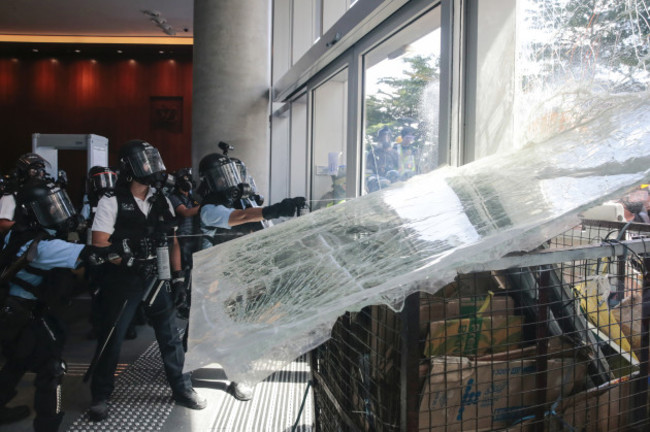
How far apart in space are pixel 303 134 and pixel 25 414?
168 inches

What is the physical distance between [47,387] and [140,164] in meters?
1.29

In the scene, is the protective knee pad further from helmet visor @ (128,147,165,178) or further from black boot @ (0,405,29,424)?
helmet visor @ (128,147,165,178)

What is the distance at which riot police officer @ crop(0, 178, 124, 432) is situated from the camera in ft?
7.80

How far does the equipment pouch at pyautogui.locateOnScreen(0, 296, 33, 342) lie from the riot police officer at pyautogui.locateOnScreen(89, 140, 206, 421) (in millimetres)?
454

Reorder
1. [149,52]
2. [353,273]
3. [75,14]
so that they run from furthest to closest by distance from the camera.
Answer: [149,52] < [75,14] < [353,273]

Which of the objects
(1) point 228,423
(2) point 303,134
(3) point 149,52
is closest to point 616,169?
(1) point 228,423

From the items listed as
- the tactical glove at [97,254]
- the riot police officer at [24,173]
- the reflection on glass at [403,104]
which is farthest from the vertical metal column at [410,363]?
the riot police officer at [24,173]

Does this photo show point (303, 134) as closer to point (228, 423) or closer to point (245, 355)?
point (228, 423)

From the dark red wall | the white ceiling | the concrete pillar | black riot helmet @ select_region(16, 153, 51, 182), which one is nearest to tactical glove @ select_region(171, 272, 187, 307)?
black riot helmet @ select_region(16, 153, 51, 182)

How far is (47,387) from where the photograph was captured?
2404 mm

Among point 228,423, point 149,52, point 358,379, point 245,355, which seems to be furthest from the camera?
point 149,52

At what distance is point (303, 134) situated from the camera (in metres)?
6.15

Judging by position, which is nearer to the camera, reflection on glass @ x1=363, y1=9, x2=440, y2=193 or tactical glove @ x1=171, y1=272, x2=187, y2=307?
reflection on glass @ x1=363, y1=9, x2=440, y2=193

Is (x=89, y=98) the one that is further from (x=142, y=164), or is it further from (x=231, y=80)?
(x=142, y=164)
